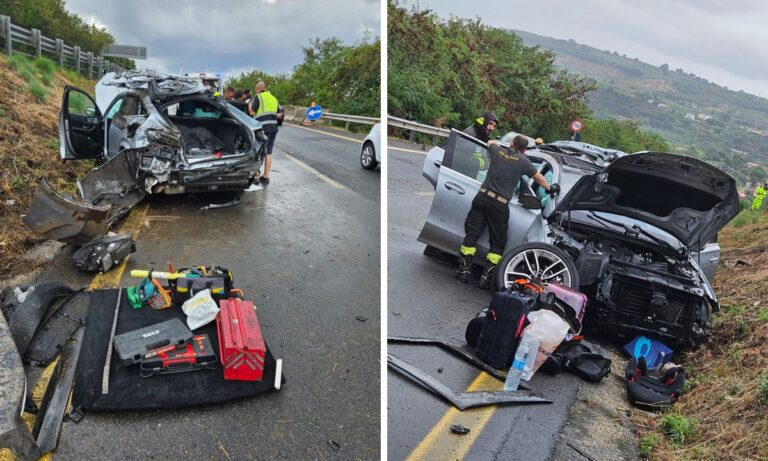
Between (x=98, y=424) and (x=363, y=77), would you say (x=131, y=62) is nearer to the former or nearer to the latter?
(x=363, y=77)

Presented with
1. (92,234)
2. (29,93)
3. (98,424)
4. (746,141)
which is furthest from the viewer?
(746,141)

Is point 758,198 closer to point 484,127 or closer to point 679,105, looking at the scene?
point 679,105

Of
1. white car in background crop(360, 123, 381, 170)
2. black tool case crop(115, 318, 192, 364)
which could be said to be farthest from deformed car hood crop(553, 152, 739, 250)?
white car in background crop(360, 123, 381, 170)

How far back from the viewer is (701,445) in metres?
3.95

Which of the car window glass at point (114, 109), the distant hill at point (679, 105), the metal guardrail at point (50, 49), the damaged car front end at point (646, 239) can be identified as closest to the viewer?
the damaged car front end at point (646, 239)

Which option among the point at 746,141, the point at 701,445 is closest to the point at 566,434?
the point at 701,445

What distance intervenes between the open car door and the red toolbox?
5340 millimetres

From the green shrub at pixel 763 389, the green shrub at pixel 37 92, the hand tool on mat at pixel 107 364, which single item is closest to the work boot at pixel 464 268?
the green shrub at pixel 763 389

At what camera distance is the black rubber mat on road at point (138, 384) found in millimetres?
3783

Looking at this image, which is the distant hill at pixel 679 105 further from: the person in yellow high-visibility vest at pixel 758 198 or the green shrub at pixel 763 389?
the green shrub at pixel 763 389

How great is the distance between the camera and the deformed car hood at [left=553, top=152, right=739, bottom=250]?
5.61 meters

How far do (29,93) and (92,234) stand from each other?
775cm

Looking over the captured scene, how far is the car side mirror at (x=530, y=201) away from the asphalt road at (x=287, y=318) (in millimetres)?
1762

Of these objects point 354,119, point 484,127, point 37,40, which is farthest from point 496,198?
point 354,119
